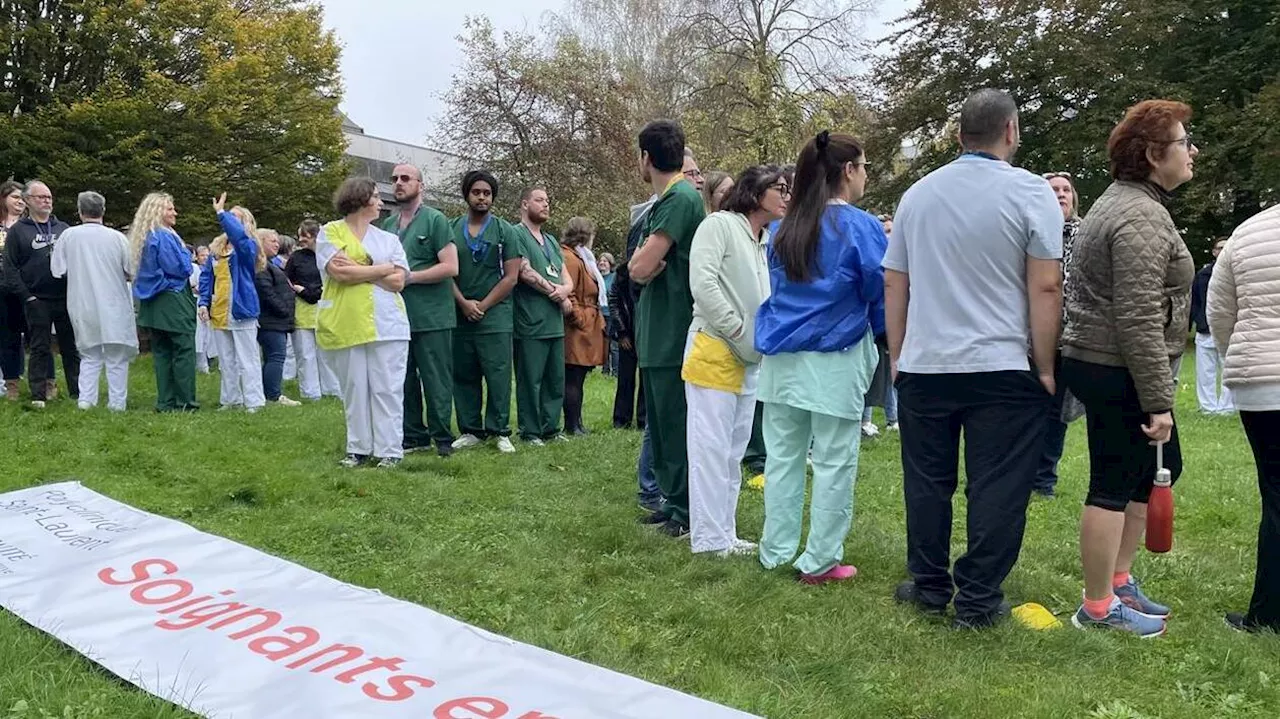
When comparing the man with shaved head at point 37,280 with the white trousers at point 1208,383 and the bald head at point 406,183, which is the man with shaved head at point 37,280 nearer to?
the bald head at point 406,183

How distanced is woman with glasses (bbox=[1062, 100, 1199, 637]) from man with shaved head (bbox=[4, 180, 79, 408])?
861 cm

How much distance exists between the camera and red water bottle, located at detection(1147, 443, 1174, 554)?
3.48m

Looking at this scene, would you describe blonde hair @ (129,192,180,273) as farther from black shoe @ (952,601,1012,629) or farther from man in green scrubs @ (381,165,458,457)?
black shoe @ (952,601,1012,629)

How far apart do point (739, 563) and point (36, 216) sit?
782 cm

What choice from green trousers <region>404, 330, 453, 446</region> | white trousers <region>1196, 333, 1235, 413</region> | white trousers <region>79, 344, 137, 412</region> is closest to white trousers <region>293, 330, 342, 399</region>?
white trousers <region>79, 344, 137, 412</region>

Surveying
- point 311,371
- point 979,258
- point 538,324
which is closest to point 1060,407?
point 979,258

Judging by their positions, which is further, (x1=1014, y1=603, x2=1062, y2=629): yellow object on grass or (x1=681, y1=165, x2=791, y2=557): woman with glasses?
(x1=681, y1=165, x2=791, y2=557): woman with glasses

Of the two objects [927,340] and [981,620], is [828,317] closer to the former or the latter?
[927,340]

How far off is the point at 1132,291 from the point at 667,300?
2199 mm

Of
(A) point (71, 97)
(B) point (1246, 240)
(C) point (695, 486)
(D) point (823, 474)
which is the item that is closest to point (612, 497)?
(C) point (695, 486)

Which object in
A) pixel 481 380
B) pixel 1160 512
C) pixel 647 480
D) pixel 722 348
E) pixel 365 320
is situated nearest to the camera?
pixel 1160 512

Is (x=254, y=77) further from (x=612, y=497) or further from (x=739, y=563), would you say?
(x=739, y=563)

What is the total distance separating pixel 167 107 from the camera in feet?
64.5

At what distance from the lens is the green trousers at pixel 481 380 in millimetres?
7422
